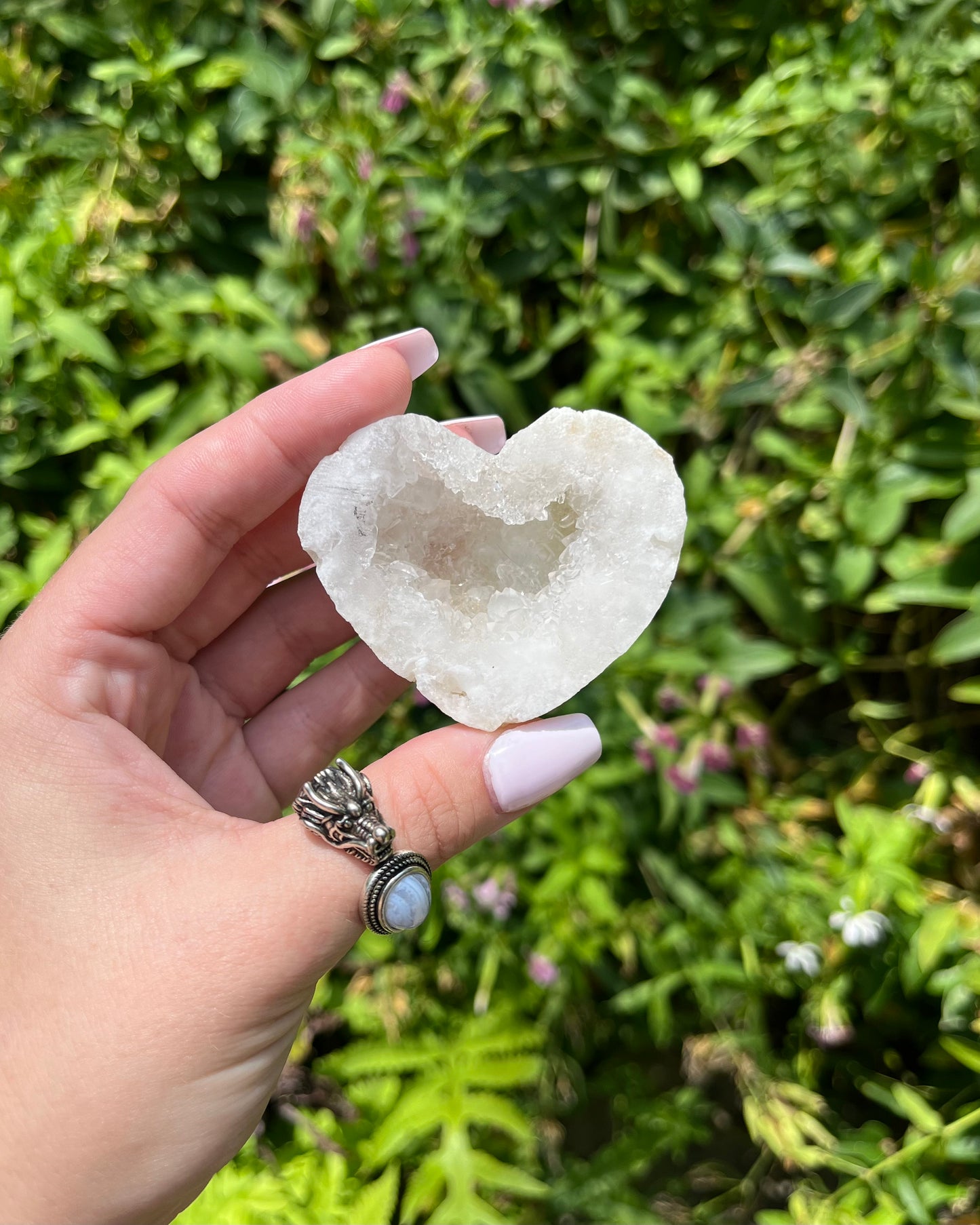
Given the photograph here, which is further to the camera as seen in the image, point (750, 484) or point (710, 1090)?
point (710, 1090)

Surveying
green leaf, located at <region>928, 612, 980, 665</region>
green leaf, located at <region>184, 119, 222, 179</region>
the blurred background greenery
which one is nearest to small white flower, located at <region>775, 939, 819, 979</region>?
the blurred background greenery

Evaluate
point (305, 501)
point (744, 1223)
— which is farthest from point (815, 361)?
point (744, 1223)

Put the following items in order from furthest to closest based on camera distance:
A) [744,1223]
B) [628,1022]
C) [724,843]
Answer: [628,1022]
[744,1223]
[724,843]

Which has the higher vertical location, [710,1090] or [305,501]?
[305,501]

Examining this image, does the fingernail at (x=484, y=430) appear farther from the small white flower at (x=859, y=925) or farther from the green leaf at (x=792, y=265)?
the small white flower at (x=859, y=925)

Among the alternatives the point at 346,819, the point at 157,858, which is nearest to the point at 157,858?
the point at 157,858

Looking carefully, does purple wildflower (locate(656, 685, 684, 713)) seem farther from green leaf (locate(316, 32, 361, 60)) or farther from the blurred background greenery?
green leaf (locate(316, 32, 361, 60))

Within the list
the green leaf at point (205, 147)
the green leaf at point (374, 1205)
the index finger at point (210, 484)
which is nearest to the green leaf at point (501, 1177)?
the green leaf at point (374, 1205)

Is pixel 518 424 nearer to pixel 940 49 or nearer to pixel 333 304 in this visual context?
pixel 333 304

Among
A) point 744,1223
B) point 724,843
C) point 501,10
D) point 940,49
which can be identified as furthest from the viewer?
point 744,1223
